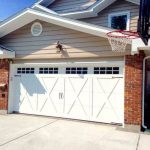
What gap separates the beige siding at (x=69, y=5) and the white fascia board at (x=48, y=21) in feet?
11.0

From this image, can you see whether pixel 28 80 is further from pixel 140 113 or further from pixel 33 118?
pixel 140 113

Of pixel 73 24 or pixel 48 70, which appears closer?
pixel 73 24

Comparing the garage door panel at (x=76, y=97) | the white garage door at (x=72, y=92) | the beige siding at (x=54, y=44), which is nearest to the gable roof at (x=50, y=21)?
the beige siding at (x=54, y=44)

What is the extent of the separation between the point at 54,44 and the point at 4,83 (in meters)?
3.19

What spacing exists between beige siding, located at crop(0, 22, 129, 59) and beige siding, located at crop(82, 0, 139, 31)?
108 inches

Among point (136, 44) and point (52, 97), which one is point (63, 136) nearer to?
point (52, 97)

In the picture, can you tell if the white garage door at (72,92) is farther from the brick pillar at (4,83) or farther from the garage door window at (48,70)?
the brick pillar at (4,83)

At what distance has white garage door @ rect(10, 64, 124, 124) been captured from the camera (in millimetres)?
9375

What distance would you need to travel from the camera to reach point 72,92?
33.3 ft

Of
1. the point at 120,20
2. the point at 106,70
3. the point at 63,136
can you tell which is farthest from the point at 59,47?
the point at 63,136

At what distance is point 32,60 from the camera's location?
10.9 meters

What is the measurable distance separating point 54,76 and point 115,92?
2.85m

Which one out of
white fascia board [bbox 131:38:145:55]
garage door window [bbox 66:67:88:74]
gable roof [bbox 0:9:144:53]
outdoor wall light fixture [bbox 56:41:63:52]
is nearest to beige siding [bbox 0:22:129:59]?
outdoor wall light fixture [bbox 56:41:63:52]

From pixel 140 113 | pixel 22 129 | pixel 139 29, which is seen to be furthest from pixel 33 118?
pixel 139 29
